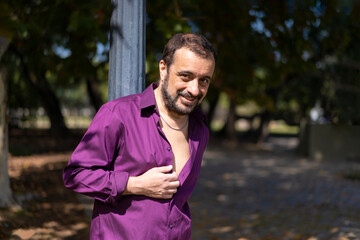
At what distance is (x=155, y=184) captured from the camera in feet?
6.37

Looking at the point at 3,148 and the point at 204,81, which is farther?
the point at 3,148

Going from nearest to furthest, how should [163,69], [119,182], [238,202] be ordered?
1. [119,182]
2. [163,69]
3. [238,202]

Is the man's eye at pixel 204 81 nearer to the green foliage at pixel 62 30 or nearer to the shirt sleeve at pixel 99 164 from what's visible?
the shirt sleeve at pixel 99 164

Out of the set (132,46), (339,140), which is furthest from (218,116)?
(132,46)

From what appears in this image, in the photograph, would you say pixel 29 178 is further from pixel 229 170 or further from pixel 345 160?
pixel 345 160

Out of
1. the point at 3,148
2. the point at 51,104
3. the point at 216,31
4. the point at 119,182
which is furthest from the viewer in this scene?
the point at 51,104

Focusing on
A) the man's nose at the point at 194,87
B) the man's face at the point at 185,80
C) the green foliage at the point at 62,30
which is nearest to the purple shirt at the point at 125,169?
the man's face at the point at 185,80

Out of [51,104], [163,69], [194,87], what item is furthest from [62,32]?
[51,104]

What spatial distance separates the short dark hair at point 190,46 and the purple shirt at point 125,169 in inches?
10.0

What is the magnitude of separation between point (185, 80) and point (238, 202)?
6338 millimetres

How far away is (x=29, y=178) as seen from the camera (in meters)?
9.77

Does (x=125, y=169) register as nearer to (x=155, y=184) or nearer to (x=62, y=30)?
(x=155, y=184)

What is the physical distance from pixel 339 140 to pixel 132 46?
14056 mm

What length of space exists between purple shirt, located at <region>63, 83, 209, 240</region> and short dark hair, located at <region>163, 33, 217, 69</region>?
0.25 meters
